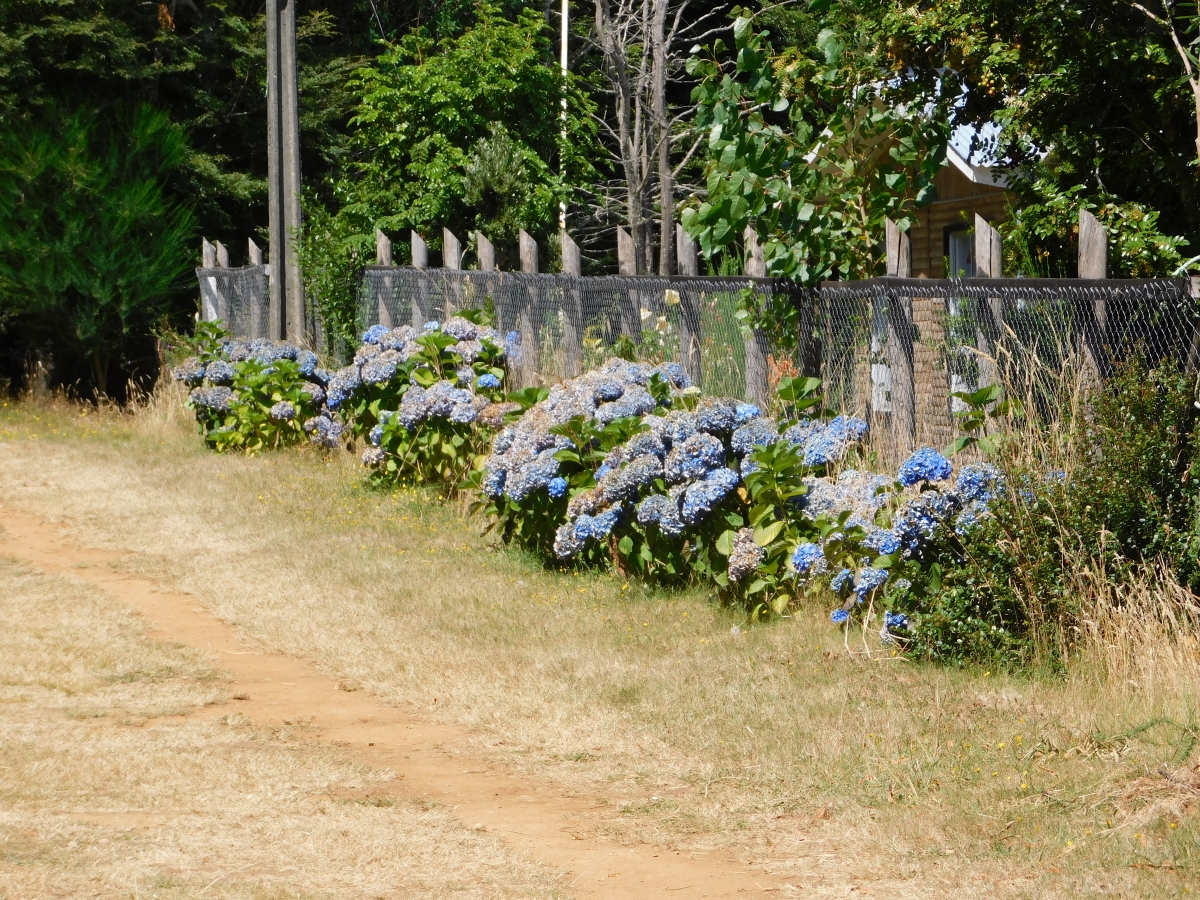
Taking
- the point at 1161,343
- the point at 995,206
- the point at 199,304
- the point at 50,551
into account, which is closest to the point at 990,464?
the point at 1161,343

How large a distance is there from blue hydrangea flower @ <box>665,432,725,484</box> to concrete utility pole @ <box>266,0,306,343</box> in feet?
28.9

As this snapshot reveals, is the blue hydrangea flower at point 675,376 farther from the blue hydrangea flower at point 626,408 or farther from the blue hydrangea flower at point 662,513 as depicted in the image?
the blue hydrangea flower at point 662,513

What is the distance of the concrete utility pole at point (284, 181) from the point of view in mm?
15602

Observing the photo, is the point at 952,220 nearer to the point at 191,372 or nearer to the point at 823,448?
the point at 191,372

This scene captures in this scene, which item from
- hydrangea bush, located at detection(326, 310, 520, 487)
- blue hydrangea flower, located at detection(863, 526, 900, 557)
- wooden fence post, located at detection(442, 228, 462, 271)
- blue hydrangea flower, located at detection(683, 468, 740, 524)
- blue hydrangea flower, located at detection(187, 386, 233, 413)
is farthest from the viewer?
blue hydrangea flower, located at detection(187, 386, 233, 413)

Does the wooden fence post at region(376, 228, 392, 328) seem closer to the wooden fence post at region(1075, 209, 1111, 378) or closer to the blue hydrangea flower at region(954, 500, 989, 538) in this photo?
the wooden fence post at region(1075, 209, 1111, 378)

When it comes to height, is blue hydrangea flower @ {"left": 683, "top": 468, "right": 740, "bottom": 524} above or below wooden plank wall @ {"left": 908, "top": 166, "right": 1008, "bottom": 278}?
below

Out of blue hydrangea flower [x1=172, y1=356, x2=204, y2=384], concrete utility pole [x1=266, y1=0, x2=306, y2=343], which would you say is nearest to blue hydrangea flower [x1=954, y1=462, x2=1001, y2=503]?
blue hydrangea flower [x1=172, y1=356, x2=204, y2=384]

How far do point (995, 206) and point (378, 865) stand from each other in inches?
562

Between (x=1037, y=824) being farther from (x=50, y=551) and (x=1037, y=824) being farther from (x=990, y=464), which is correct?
(x=50, y=551)

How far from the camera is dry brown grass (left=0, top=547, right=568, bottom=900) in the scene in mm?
4523

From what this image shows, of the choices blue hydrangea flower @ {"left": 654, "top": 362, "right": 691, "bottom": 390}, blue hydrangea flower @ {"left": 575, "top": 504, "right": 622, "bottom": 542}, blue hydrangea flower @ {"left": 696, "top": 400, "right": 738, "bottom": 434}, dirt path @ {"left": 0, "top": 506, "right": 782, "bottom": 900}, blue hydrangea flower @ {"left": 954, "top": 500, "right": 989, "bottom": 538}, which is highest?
blue hydrangea flower @ {"left": 654, "top": 362, "right": 691, "bottom": 390}

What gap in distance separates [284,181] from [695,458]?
9718 mm

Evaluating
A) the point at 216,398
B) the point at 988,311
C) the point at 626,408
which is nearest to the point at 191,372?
the point at 216,398
